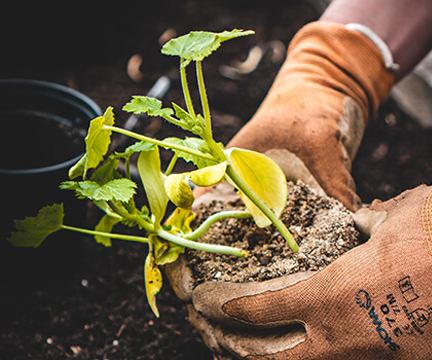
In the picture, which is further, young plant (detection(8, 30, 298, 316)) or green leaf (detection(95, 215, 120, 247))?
green leaf (detection(95, 215, 120, 247))

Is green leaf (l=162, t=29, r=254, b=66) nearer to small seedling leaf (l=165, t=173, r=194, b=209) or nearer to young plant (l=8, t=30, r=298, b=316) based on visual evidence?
young plant (l=8, t=30, r=298, b=316)

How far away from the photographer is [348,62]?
48.6 inches

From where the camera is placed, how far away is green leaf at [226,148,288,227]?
0.85 metres

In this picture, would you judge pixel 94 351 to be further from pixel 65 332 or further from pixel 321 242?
pixel 321 242

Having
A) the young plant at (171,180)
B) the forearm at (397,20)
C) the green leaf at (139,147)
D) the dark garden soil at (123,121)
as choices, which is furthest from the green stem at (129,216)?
the forearm at (397,20)

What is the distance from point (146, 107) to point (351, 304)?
48 cm

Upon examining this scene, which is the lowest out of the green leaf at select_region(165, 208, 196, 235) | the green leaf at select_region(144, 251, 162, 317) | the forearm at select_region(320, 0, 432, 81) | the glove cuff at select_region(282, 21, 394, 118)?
the green leaf at select_region(144, 251, 162, 317)

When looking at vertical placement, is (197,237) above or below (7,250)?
above

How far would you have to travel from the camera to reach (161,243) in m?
0.89

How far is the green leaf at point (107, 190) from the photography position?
71 cm

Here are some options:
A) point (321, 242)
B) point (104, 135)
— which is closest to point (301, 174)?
point (321, 242)

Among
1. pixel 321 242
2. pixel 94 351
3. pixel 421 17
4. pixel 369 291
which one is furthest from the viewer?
pixel 421 17

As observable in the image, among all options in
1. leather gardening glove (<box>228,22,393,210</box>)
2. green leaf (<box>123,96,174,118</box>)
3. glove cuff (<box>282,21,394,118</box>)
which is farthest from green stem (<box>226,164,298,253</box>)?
glove cuff (<box>282,21,394,118</box>)

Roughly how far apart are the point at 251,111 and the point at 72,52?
2.82ft
